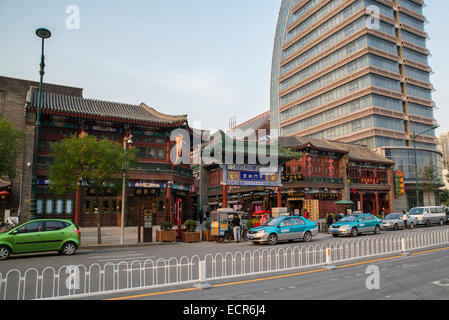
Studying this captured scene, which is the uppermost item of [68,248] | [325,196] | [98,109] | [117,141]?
[98,109]

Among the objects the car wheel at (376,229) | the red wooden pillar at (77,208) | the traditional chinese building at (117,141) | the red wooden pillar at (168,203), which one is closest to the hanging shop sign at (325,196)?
the traditional chinese building at (117,141)

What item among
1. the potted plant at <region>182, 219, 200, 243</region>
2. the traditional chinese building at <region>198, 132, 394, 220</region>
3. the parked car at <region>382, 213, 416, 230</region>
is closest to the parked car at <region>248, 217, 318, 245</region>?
the potted plant at <region>182, 219, 200, 243</region>

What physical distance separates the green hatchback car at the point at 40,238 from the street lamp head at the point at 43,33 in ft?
30.1

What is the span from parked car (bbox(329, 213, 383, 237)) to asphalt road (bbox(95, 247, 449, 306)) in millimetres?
11112

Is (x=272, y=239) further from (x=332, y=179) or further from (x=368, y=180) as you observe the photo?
(x=368, y=180)

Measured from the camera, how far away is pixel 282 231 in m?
18.4

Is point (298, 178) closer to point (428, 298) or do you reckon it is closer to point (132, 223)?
point (132, 223)

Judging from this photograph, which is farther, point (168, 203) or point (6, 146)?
point (168, 203)

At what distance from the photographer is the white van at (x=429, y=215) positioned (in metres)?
28.2

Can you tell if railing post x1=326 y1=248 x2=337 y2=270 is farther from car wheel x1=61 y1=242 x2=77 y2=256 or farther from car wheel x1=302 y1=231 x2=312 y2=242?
car wheel x1=61 y1=242 x2=77 y2=256

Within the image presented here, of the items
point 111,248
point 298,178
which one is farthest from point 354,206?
point 111,248

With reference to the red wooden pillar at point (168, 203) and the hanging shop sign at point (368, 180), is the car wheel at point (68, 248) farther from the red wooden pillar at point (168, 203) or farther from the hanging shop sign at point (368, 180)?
the hanging shop sign at point (368, 180)

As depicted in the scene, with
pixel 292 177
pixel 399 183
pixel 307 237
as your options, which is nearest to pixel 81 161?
pixel 307 237

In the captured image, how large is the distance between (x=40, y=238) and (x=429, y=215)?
29242mm
